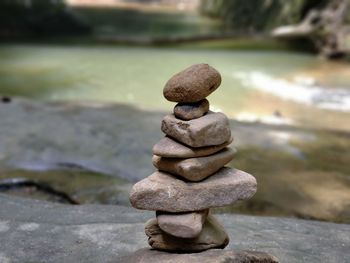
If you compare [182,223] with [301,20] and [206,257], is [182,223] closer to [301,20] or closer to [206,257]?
[206,257]

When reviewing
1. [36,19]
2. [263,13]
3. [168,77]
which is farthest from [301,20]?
[36,19]

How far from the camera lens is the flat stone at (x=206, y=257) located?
2865 mm

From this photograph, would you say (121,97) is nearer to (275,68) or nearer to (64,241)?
(275,68)

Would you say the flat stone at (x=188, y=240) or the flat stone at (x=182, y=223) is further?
the flat stone at (x=188, y=240)

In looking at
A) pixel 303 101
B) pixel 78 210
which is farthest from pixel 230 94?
pixel 78 210

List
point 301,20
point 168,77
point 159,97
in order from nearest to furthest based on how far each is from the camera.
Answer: point 159,97, point 168,77, point 301,20

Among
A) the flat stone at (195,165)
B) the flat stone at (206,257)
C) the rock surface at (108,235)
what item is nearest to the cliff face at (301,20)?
the rock surface at (108,235)

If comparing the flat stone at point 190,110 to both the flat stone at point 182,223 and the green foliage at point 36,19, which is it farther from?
the green foliage at point 36,19

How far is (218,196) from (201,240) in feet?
0.91

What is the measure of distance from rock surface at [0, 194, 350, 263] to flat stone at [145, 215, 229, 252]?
0.12 meters

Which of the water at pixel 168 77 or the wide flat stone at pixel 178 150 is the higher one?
the wide flat stone at pixel 178 150

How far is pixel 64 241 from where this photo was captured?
355cm

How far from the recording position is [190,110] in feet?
9.75

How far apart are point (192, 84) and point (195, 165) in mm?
454
